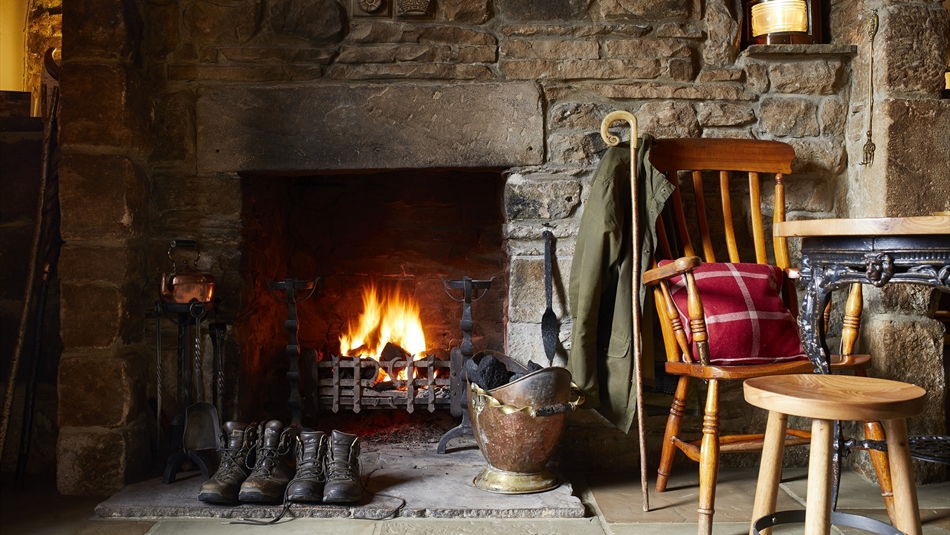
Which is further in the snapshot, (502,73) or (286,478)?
(502,73)

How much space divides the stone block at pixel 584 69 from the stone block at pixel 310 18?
68 cm

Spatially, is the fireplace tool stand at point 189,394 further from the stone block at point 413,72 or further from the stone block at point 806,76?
the stone block at point 806,76

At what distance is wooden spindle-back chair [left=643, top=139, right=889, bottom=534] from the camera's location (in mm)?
2324

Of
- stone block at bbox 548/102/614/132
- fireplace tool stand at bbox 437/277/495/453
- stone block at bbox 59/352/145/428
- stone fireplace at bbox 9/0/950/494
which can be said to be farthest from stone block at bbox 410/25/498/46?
stone block at bbox 59/352/145/428

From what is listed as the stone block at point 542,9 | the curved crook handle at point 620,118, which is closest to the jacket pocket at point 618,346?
the curved crook handle at point 620,118

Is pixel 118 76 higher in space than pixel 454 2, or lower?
lower

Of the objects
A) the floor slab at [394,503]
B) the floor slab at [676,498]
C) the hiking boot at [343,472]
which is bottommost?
the floor slab at [676,498]

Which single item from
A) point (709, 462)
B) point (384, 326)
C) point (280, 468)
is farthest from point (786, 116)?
point (280, 468)

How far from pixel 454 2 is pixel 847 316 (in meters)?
1.81

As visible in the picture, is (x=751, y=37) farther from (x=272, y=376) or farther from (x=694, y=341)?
(x=272, y=376)

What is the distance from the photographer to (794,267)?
2.88 metres

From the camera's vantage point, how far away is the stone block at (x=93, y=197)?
108 inches

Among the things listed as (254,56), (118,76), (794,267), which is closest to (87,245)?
(118,76)

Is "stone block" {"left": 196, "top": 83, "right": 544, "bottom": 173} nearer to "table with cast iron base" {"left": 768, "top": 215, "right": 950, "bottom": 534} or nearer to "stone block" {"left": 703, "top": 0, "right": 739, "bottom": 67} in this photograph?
"stone block" {"left": 703, "top": 0, "right": 739, "bottom": 67}
